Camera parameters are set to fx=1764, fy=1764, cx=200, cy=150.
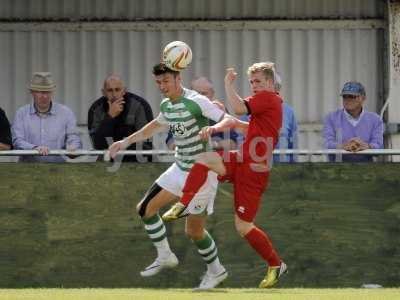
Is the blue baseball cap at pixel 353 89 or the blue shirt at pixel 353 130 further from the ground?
the blue baseball cap at pixel 353 89

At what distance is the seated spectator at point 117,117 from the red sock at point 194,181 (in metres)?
2.30

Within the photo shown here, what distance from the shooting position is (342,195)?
17.4m

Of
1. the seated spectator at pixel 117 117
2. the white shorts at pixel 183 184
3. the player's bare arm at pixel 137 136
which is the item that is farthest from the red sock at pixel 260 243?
the seated spectator at pixel 117 117

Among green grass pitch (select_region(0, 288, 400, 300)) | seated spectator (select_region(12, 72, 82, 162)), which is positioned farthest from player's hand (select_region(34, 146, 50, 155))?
green grass pitch (select_region(0, 288, 400, 300))

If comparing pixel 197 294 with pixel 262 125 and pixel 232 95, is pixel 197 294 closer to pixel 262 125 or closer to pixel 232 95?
pixel 262 125

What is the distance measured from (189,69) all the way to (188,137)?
4.85 meters

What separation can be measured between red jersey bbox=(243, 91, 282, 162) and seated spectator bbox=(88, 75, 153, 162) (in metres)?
2.46

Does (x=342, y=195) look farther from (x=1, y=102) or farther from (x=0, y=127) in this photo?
(x=1, y=102)

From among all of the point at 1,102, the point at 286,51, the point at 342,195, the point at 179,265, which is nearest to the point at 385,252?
the point at 342,195

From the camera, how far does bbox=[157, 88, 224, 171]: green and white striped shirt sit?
51.2ft

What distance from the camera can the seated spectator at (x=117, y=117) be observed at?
17875 mm

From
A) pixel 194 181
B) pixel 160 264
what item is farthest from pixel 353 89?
pixel 194 181

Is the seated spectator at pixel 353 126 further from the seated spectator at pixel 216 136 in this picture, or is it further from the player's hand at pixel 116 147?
the player's hand at pixel 116 147

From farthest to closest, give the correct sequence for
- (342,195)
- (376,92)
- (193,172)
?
(376,92), (342,195), (193,172)
